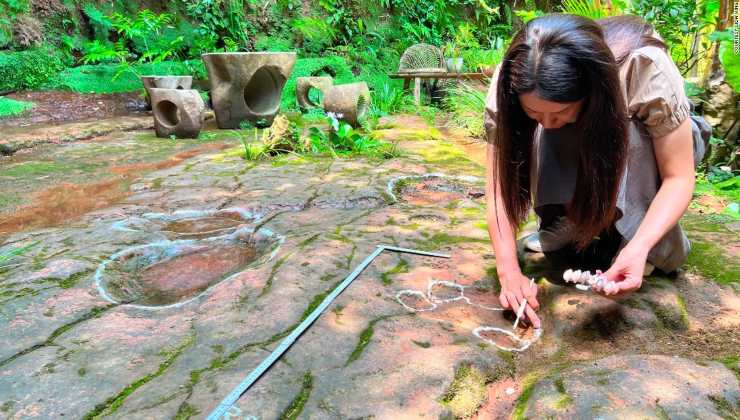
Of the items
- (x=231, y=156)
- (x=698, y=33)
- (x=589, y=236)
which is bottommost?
(x=231, y=156)

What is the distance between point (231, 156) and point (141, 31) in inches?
170

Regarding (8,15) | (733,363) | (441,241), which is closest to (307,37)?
(8,15)

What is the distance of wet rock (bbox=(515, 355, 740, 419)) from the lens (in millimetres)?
1084

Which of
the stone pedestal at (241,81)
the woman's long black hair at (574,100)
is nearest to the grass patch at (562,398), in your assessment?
the woman's long black hair at (574,100)

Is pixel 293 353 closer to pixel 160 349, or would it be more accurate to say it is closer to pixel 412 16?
pixel 160 349

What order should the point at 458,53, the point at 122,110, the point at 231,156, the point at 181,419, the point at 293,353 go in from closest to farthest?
1. the point at 181,419
2. the point at 293,353
3. the point at 231,156
4. the point at 122,110
5. the point at 458,53

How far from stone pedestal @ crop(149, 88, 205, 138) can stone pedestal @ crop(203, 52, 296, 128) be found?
65 centimetres

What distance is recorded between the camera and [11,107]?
591 cm

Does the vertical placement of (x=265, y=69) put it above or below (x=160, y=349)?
Result: above

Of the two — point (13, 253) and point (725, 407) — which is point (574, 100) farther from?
point (13, 253)

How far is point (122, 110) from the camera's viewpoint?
6.92 metres

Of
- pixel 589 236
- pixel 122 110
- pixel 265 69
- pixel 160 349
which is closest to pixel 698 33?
pixel 589 236

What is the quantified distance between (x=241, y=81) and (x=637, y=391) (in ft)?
17.8

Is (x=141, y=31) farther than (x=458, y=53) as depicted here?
No
